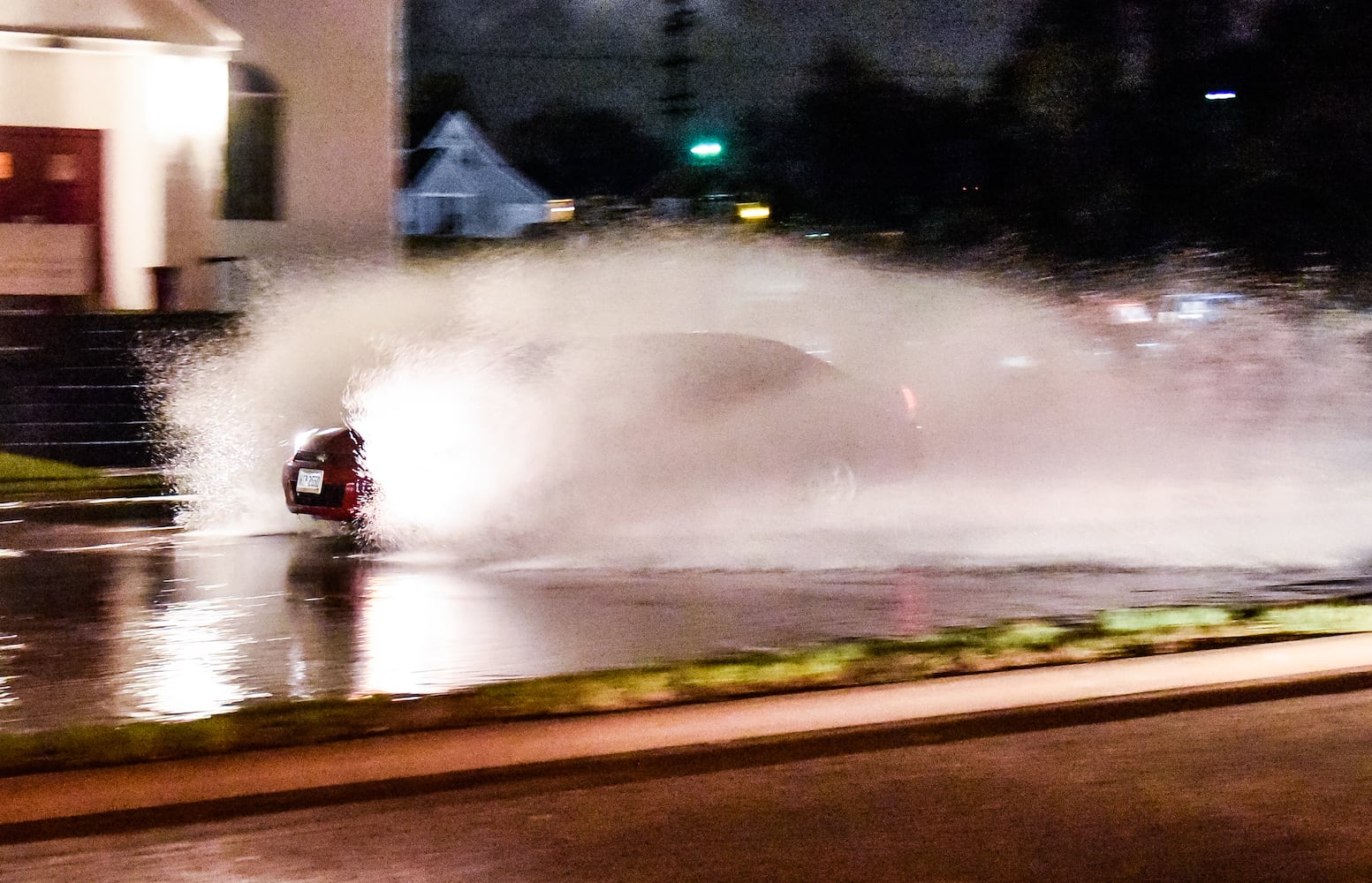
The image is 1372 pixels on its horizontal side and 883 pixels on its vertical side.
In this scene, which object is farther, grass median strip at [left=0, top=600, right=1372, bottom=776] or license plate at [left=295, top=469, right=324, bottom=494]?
license plate at [left=295, top=469, right=324, bottom=494]

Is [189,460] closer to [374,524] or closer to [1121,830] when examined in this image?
[374,524]

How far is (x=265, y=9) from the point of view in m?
19.9

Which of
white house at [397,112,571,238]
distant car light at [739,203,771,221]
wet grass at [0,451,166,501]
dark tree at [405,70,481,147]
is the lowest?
wet grass at [0,451,166,501]

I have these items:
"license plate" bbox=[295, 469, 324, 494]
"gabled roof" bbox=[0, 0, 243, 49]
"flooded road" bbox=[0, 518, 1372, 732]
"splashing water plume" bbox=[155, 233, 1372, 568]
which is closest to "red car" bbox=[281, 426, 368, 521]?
"license plate" bbox=[295, 469, 324, 494]

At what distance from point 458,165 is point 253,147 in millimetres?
39418

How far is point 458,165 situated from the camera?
59.2m

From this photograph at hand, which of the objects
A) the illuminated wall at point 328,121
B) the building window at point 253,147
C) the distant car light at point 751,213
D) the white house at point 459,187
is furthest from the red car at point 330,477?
the white house at point 459,187

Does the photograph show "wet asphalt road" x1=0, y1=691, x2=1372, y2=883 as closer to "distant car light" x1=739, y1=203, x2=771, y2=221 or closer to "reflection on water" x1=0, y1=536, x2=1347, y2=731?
"reflection on water" x1=0, y1=536, x2=1347, y2=731

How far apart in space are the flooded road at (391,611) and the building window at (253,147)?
8981mm

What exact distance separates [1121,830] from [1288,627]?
3617mm

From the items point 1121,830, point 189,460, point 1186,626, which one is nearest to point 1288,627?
point 1186,626

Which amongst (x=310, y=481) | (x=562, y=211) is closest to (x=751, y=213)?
(x=562, y=211)

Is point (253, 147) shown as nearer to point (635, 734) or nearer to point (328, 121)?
point (328, 121)

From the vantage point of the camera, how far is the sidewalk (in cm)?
550
